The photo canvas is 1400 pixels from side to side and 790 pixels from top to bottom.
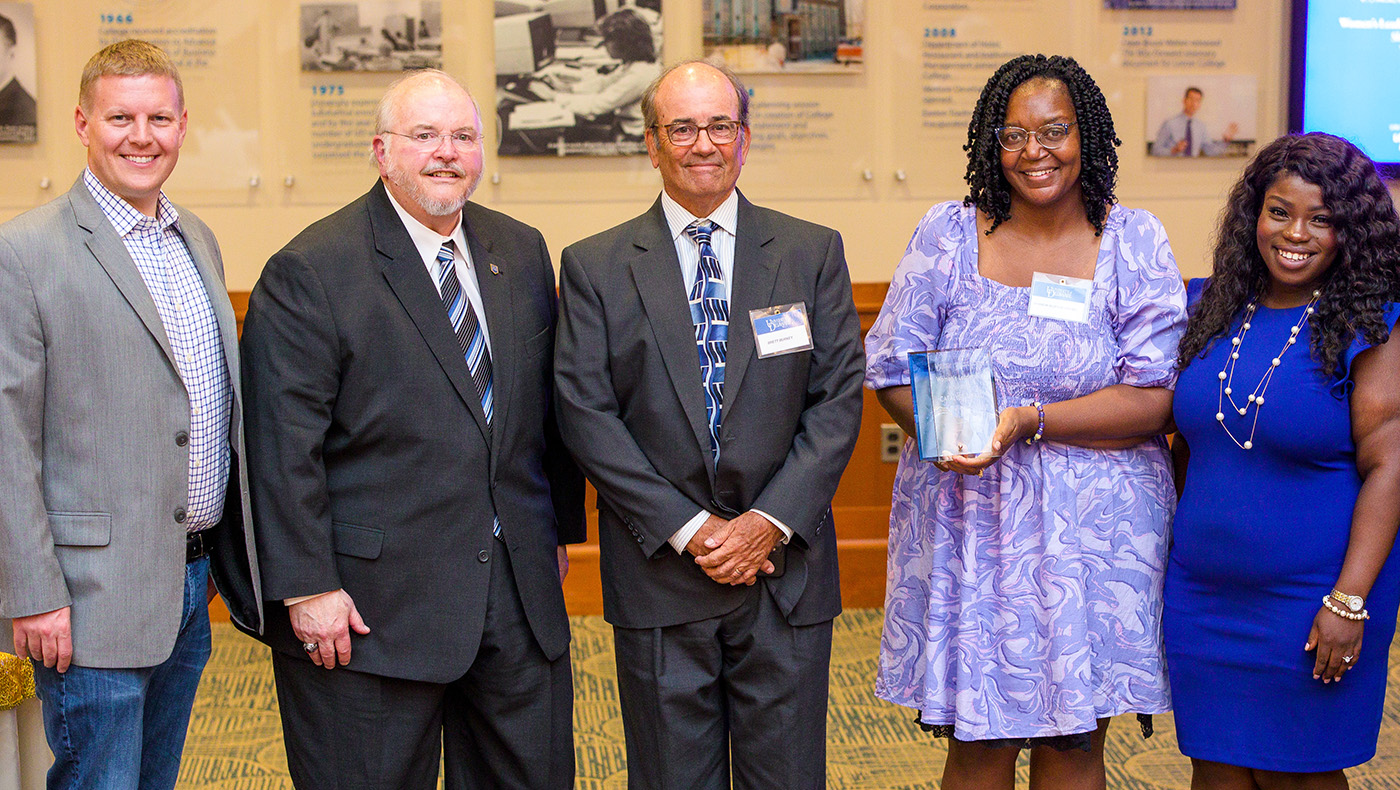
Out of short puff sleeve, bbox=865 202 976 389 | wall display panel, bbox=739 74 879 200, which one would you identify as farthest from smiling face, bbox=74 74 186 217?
wall display panel, bbox=739 74 879 200

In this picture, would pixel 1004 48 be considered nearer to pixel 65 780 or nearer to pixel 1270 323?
pixel 1270 323

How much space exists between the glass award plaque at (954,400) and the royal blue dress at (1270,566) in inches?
17.6

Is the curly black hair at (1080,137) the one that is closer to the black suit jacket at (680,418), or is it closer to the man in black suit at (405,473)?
the black suit jacket at (680,418)

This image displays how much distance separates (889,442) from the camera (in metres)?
4.88

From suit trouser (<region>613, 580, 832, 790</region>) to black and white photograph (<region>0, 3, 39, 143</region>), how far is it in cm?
368

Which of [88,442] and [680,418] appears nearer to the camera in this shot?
[88,442]

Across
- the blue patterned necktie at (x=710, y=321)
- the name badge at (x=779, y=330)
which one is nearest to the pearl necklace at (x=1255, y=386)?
the name badge at (x=779, y=330)

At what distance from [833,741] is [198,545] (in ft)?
7.11

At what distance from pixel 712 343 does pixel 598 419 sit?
280 millimetres

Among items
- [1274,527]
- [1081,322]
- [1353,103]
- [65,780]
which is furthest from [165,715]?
[1353,103]

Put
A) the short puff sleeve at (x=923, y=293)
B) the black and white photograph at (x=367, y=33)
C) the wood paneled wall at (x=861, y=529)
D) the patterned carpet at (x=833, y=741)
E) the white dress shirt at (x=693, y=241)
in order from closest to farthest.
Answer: the white dress shirt at (x=693, y=241)
the short puff sleeve at (x=923, y=293)
the patterned carpet at (x=833, y=741)
the black and white photograph at (x=367, y=33)
the wood paneled wall at (x=861, y=529)

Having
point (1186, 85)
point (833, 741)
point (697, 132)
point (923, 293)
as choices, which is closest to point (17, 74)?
point (697, 132)

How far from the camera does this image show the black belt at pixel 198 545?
2211 millimetres

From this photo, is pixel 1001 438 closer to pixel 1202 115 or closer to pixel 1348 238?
pixel 1348 238
